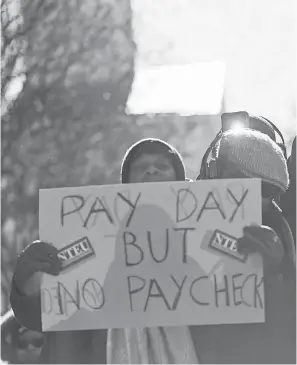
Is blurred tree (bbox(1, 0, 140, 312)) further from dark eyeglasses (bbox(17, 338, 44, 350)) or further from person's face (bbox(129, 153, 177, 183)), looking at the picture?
person's face (bbox(129, 153, 177, 183))

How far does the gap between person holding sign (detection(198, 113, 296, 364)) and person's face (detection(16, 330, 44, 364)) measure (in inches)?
21.1

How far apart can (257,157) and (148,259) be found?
363 mm

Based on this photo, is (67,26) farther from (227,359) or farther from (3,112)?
(227,359)

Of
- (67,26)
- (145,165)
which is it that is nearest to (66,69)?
(67,26)

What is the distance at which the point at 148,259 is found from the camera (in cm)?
178

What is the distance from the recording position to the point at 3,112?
18.3ft

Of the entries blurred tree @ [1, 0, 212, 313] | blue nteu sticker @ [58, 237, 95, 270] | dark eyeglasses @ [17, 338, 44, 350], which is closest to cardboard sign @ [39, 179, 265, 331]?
blue nteu sticker @ [58, 237, 95, 270]

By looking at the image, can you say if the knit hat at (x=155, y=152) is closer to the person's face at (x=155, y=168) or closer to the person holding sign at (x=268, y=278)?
the person's face at (x=155, y=168)

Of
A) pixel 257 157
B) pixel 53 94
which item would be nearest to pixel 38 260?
pixel 257 157

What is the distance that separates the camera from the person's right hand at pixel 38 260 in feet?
5.73

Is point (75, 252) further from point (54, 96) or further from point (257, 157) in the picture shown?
point (54, 96)

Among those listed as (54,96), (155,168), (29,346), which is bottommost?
(29,346)

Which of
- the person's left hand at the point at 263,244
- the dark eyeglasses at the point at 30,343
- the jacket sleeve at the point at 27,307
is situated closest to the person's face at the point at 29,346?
the dark eyeglasses at the point at 30,343

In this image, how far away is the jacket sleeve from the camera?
1830 millimetres
